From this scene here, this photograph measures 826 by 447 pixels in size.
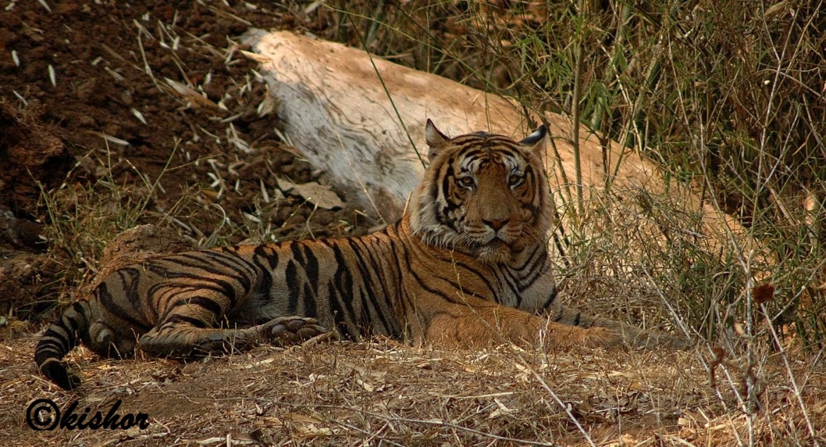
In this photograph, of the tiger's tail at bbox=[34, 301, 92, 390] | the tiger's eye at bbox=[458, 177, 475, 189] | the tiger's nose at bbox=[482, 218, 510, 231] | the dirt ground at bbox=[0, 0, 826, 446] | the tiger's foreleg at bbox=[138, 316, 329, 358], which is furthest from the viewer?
the tiger's eye at bbox=[458, 177, 475, 189]

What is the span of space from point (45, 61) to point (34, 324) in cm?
272

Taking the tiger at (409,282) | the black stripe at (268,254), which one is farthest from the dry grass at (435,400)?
the black stripe at (268,254)

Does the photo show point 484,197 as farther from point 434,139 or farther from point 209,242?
point 209,242

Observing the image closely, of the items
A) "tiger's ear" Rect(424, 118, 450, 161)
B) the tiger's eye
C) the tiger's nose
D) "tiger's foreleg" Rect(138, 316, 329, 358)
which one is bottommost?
"tiger's foreleg" Rect(138, 316, 329, 358)

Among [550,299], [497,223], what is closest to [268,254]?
[497,223]

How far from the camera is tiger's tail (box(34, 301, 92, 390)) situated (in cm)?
426

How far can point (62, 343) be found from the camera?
4617 millimetres

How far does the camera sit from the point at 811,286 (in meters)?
5.10

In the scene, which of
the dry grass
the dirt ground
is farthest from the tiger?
the dry grass

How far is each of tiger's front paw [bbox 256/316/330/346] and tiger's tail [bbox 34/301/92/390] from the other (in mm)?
859

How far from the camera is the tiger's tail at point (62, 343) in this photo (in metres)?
4.26

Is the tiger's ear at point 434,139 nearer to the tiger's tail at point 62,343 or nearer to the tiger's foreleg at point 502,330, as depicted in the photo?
the tiger's foreleg at point 502,330

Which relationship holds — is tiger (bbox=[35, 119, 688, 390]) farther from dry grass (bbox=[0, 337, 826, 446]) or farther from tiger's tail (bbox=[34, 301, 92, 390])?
dry grass (bbox=[0, 337, 826, 446])

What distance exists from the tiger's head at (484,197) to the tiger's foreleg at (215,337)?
3.20ft
